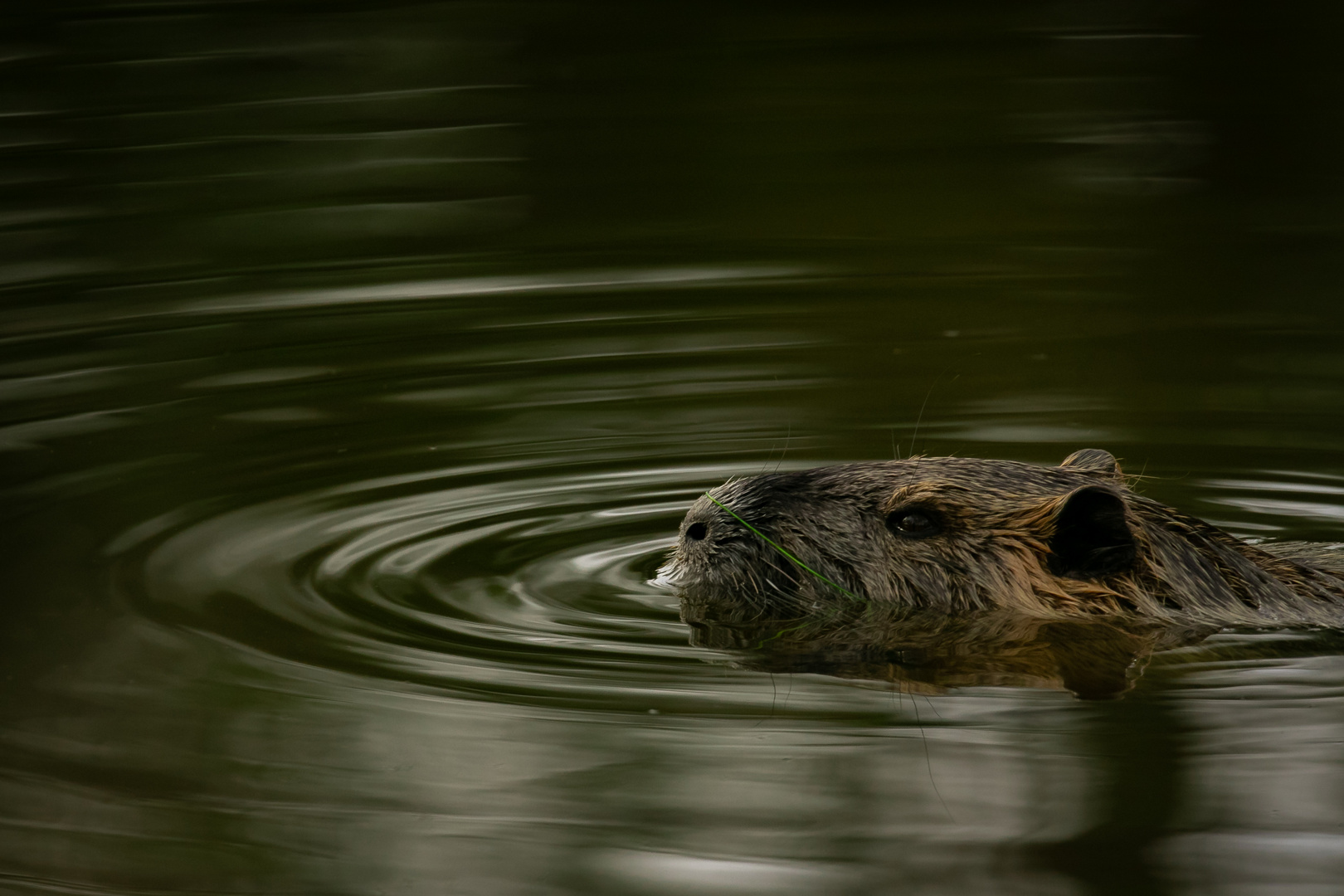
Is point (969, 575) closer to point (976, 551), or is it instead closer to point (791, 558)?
point (976, 551)

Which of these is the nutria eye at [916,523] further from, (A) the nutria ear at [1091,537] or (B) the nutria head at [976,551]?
(A) the nutria ear at [1091,537]

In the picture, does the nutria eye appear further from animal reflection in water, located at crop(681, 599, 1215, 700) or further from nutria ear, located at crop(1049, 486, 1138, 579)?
nutria ear, located at crop(1049, 486, 1138, 579)

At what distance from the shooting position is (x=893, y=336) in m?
8.15

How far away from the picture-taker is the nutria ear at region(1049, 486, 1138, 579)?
471 cm

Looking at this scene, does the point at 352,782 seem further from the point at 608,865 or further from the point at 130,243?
the point at 130,243

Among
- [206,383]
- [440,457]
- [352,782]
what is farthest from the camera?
[206,383]

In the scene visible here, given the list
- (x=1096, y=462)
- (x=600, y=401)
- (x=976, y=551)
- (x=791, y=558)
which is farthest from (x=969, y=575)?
(x=600, y=401)

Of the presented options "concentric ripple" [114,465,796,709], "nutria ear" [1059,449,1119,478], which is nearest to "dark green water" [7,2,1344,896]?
"concentric ripple" [114,465,796,709]

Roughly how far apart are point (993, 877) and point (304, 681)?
1833mm

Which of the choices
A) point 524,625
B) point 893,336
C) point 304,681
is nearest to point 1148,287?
point 893,336

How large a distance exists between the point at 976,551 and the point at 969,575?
0.07 metres

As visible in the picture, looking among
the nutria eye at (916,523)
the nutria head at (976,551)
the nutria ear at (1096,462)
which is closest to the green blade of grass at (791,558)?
the nutria head at (976,551)

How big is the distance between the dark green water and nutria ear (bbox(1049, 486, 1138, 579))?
0.37 m

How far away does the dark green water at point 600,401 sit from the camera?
11.8ft
